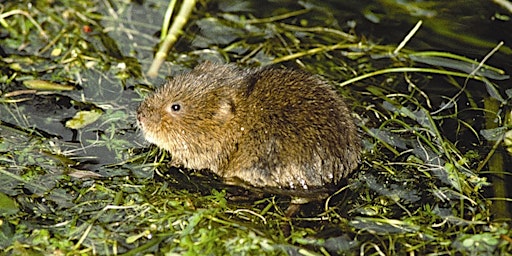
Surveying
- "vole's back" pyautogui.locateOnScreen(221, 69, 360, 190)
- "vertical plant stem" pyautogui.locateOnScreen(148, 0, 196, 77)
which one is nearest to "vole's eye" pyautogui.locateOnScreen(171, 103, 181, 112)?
"vole's back" pyautogui.locateOnScreen(221, 69, 360, 190)

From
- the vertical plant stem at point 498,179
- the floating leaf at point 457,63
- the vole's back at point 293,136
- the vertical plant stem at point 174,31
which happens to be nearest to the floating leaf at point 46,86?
the vertical plant stem at point 174,31

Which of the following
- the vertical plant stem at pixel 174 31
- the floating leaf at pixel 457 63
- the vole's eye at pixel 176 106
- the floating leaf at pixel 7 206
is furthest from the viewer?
the vertical plant stem at pixel 174 31

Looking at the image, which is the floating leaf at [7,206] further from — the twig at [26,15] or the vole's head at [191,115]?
the twig at [26,15]

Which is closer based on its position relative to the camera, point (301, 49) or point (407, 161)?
point (407, 161)

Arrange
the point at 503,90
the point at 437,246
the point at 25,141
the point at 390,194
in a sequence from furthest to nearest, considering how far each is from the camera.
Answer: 1. the point at 503,90
2. the point at 25,141
3. the point at 390,194
4. the point at 437,246

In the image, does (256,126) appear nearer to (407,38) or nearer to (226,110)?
(226,110)

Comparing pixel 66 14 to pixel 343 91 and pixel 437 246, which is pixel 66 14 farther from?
pixel 437 246

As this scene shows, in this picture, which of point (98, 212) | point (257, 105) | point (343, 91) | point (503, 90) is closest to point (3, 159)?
point (98, 212)
